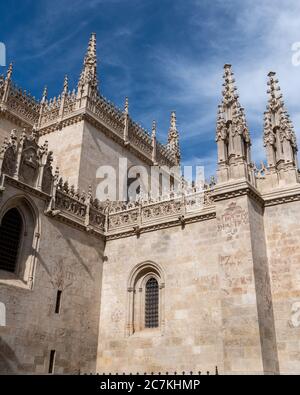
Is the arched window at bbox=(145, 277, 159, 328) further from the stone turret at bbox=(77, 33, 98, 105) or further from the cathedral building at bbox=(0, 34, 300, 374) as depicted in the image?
the stone turret at bbox=(77, 33, 98, 105)

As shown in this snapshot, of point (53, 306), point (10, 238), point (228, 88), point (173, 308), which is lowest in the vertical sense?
point (53, 306)

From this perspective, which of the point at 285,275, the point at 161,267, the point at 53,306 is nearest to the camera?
the point at 285,275

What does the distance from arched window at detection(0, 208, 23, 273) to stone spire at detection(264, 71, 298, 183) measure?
10657 mm

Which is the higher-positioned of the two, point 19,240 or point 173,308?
point 19,240

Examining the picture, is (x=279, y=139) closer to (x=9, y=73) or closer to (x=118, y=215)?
(x=118, y=215)

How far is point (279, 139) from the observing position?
1811cm

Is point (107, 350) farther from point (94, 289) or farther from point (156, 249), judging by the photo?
point (156, 249)

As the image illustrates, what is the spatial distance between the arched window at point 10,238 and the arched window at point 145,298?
18.6 ft

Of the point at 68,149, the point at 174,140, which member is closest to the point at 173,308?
the point at 68,149

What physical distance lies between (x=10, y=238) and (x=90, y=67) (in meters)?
14.4

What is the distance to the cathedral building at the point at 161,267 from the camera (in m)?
15.2

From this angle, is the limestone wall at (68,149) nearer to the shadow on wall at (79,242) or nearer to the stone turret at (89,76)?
the stone turret at (89,76)

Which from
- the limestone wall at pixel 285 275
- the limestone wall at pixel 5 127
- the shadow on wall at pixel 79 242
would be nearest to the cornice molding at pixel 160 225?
the shadow on wall at pixel 79 242
